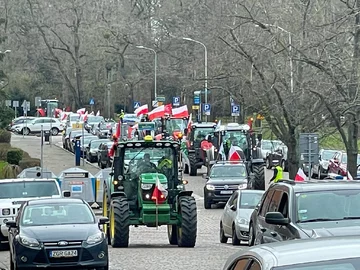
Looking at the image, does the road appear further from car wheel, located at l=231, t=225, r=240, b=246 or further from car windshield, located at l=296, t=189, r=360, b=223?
car windshield, located at l=296, t=189, r=360, b=223

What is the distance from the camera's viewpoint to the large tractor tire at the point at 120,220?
2191 cm

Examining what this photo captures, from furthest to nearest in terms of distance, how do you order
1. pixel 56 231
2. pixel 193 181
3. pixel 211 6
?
pixel 211 6
pixel 193 181
pixel 56 231

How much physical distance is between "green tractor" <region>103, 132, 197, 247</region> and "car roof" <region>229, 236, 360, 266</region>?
15581 millimetres

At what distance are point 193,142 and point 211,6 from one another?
8.50 meters

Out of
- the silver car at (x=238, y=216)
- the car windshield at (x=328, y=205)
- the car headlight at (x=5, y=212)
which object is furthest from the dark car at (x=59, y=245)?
the silver car at (x=238, y=216)

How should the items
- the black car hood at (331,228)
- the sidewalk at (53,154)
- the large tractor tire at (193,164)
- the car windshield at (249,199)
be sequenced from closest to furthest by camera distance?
the black car hood at (331,228)
the car windshield at (249,199)
the large tractor tire at (193,164)
the sidewalk at (53,154)

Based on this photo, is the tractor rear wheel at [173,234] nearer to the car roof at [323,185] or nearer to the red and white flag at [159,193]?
the red and white flag at [159,193]

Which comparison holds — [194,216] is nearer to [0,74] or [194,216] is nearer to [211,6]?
[211,6]

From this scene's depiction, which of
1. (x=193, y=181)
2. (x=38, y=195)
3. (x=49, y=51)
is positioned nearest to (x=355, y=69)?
(x=38, y=195)

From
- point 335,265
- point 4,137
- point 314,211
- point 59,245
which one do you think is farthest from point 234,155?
point 335,265

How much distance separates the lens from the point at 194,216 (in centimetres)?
2195

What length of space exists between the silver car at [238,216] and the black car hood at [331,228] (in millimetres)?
10557

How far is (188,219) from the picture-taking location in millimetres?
21984

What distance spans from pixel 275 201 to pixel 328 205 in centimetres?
132
